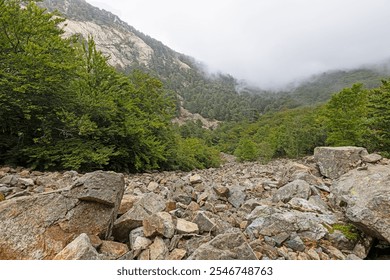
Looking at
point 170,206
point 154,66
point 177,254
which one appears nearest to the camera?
point 177,254

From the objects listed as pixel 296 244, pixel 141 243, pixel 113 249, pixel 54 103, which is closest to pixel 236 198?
pixel 296 244

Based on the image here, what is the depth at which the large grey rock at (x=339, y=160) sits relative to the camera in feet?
36.0

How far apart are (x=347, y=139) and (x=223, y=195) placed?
20.3 metres

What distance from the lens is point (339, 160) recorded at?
11.3 metres

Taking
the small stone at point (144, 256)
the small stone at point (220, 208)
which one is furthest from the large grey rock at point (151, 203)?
the small stone at point (220, 208)

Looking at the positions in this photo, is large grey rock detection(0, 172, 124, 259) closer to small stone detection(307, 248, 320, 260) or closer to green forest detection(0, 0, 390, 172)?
small stone detection(307, 248, 320, 260)

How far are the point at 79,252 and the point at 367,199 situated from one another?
211 inches

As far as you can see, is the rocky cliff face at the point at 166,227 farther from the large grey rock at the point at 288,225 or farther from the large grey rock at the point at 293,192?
the large grey rock at the point at 293,192

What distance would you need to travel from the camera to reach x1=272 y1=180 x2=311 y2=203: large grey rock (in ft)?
21.2

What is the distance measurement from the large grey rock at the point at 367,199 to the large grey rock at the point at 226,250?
8.16 ft

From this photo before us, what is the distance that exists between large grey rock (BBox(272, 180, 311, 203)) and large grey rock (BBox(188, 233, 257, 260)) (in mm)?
3572

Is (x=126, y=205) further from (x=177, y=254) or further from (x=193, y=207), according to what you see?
(x=177, y=254)

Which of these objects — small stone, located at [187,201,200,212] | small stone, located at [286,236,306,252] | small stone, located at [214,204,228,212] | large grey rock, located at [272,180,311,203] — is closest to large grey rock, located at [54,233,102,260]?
small stone, located at [187,201,200,212]
